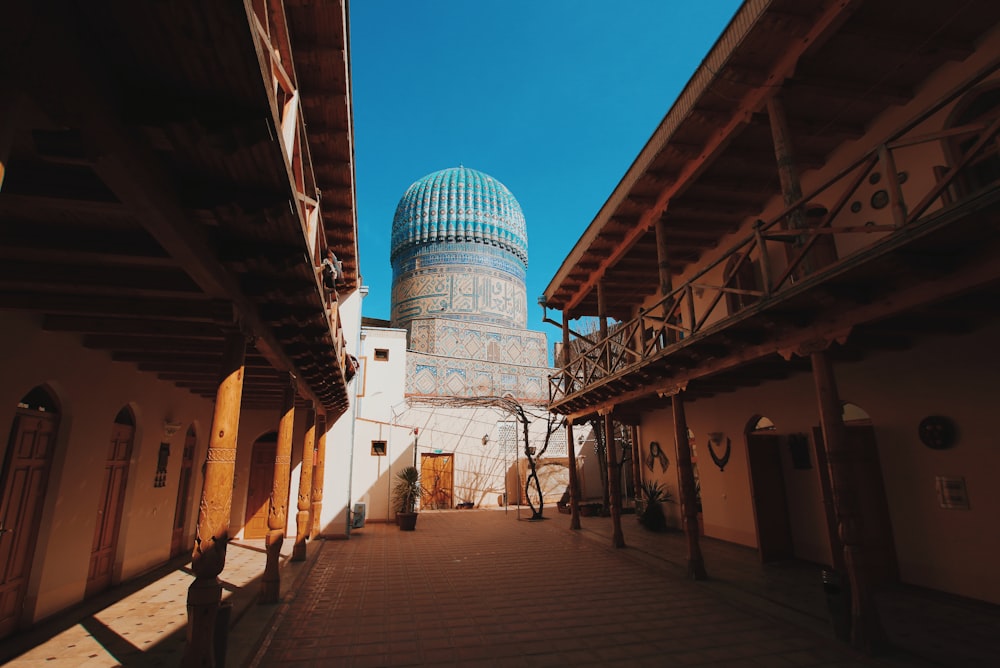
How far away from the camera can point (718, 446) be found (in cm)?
1059

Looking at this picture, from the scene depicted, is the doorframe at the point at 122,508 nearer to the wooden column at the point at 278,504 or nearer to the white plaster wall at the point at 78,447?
the white plaster wall at the point at 78,447

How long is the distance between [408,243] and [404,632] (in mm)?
28664

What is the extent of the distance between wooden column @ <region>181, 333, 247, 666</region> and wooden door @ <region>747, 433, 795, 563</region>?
26.7 feet

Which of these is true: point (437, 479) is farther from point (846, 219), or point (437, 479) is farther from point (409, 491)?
point (846, 219)

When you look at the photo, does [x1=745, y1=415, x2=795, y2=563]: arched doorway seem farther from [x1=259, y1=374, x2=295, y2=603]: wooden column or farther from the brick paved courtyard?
[x1=259, y1=374, x2=295, y2=603]: wooden column

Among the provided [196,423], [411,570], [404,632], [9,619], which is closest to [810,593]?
[404,632]

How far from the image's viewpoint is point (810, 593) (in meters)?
6.48

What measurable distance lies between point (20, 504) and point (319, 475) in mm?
6644

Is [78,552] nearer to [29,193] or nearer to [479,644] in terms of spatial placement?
[479,644]

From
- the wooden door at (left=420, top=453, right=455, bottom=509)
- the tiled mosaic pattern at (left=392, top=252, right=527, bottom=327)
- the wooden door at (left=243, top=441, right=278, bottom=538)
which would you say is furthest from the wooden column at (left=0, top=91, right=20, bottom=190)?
the tiled mosaic pattern at (left=392, top=252, right=527, bottom=327)

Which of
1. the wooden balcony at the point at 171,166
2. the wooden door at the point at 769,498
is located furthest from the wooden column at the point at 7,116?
the wooden door at the point at 769,498

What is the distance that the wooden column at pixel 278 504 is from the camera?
6613mm

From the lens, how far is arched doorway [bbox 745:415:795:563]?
28.0ft

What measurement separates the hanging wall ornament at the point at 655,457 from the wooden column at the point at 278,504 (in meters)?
9.27
